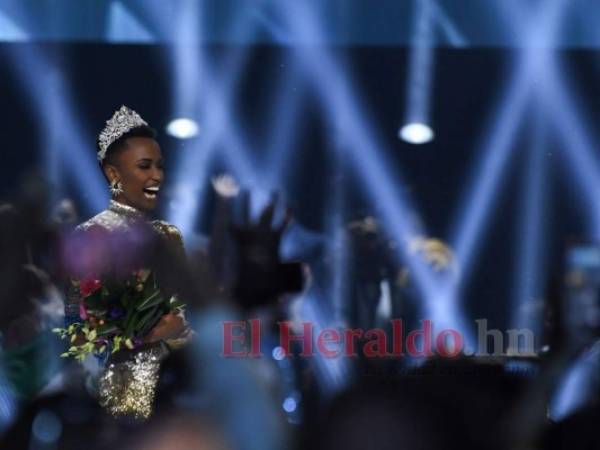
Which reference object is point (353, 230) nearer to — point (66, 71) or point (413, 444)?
point (66, 71)

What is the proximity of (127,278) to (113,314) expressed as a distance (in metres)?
0.16

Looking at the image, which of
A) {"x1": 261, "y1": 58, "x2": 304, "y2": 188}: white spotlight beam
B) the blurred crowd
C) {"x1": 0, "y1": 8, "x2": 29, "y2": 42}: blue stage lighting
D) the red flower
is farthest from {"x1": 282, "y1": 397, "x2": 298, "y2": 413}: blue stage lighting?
{"x1": 0, "y1": 8, "x2": 29, "y2": 42}: blue stage lighting

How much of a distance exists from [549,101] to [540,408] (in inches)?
92.2

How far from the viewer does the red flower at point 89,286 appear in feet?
10.7

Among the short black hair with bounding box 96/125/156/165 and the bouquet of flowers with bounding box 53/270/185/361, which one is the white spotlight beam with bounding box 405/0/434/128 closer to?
the short black hair with bounding box 96/125/156/165

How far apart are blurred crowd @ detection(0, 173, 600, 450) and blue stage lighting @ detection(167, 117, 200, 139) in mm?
400

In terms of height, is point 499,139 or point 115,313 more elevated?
point 499,139

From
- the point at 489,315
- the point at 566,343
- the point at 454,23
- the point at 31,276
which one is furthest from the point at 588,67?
the point at 31,276

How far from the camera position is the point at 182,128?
17.3 ft

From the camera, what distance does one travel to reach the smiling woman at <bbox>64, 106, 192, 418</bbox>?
328 cm

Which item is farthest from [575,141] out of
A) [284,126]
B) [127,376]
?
[127,376]

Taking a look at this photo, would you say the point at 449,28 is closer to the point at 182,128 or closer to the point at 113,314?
the point at 182,128

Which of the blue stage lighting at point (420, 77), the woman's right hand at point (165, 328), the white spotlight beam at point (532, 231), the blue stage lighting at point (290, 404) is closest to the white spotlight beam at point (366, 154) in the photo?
the blue stage lighting at point (420, 77)

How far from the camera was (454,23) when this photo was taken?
211 inches
